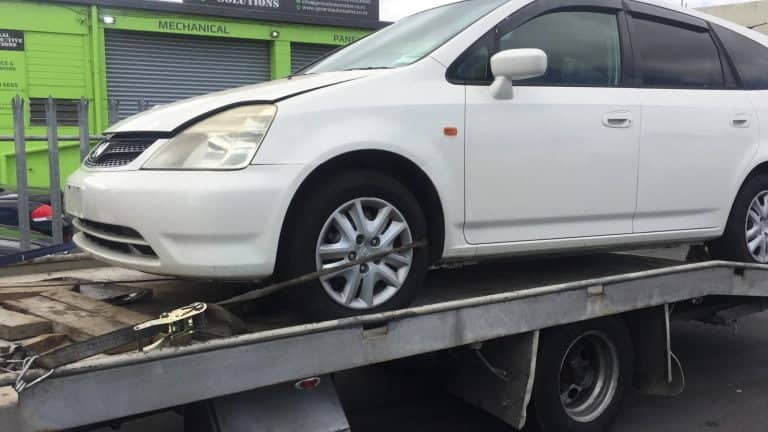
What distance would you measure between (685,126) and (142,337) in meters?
3.17

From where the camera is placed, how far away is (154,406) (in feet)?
7.67

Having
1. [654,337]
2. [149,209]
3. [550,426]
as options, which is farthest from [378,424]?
[149,209]

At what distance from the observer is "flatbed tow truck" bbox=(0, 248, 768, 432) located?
7.45ft

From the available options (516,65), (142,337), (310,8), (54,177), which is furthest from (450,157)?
(310,8)

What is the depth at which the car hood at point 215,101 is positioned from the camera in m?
3.00

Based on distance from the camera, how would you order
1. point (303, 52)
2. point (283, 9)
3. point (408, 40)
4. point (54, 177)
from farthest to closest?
point (303, 52) → point (283, 9) → point (54, 177) → point (408, 40)

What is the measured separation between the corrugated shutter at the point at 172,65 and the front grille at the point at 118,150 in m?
10.4

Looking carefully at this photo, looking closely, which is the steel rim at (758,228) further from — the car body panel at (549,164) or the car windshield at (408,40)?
the car windshield at (408,40)

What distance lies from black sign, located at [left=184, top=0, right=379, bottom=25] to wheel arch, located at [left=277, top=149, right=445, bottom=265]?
1163 cm

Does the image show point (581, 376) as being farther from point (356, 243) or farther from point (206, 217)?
point (206, 217)

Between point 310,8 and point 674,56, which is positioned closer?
point 674,56

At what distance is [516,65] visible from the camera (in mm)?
3289

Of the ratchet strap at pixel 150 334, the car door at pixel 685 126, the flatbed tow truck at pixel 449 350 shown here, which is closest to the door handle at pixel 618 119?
the car door at pixel 685 126

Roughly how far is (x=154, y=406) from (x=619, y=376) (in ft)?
8.66
